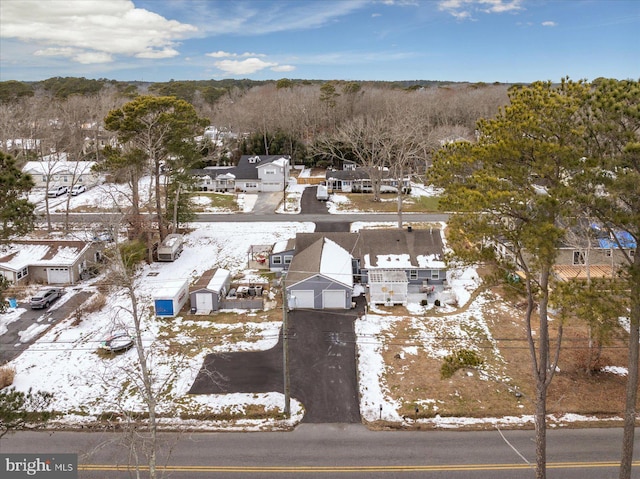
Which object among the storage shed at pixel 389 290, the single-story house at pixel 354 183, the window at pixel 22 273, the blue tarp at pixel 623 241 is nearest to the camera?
the blue tarp at pixel 623 241

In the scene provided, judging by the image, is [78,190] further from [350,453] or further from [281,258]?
[350,453]

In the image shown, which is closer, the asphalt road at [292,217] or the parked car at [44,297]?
the parked car at [44,297]

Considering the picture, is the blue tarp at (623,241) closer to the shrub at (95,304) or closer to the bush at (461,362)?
the bush at (461,362)

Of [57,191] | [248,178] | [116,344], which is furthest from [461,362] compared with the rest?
[57,191]

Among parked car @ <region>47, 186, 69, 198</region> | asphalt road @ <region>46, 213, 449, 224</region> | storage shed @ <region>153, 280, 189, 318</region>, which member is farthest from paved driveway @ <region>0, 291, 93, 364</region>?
parked car @ <region>47, 186, 69, 198</region>

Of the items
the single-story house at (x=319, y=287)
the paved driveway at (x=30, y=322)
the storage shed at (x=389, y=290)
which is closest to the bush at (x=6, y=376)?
the paved driveway at (x=30, y=322)
